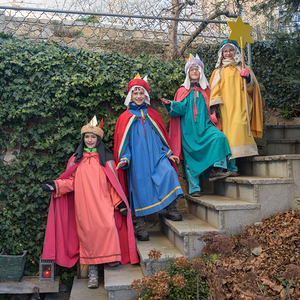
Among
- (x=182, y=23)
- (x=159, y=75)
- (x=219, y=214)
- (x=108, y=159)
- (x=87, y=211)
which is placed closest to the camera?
(x=219, y=214)

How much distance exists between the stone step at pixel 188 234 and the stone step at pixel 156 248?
0.25 feet

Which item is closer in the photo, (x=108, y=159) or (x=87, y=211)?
(x=87, y=211)

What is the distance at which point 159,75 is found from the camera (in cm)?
446

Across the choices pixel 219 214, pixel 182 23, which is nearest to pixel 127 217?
pixel 219 214

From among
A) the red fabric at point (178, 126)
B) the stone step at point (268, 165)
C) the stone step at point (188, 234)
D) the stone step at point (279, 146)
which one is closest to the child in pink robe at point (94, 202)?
the stone step at point (188, 234)

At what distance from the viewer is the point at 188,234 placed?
299 centimetres

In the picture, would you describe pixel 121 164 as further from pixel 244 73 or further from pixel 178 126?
pixel 244 73

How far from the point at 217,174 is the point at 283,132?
81.2 inches

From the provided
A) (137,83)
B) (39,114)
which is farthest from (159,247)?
(39,114)

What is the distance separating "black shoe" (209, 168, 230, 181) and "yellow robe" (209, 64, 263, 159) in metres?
0.24

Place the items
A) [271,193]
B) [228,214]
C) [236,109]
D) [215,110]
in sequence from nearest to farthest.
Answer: [228,214]
[271,193]
[236,109]
[215,110]

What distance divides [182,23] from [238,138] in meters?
2.72

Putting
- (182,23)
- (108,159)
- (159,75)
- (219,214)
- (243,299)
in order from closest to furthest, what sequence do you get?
(243,299), (219,214), (108,159), (159,75), (182,23)

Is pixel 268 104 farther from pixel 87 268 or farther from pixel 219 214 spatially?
pixel 87 268
